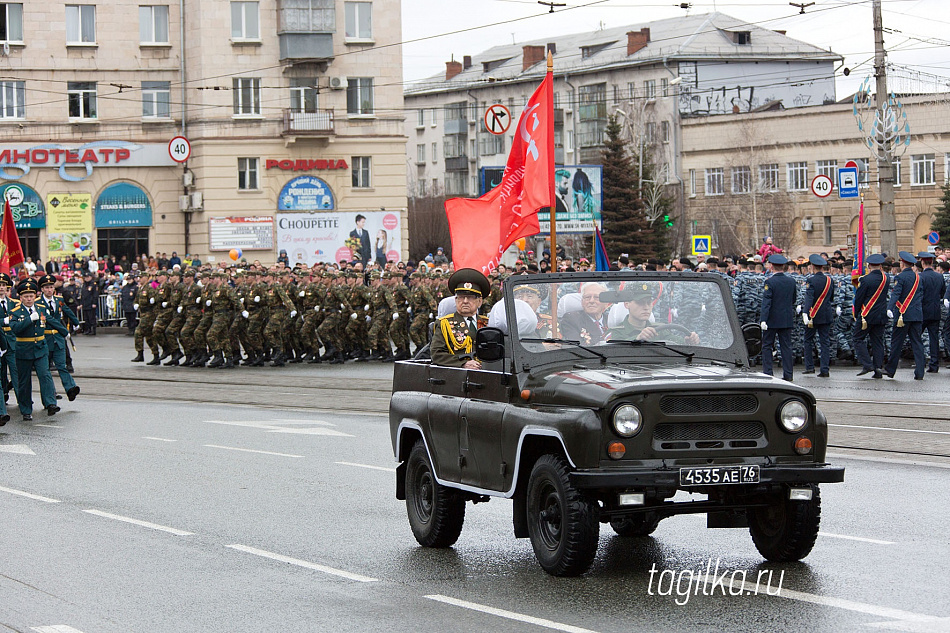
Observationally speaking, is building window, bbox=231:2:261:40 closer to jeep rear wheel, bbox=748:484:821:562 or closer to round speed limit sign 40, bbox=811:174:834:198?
round speed limit sign 40, bbox=811:174:834:198

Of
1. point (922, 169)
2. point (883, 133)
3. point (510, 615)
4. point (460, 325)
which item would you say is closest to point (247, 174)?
point (883, 133)

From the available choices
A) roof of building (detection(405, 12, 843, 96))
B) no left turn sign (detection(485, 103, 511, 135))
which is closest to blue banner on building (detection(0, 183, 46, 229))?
no left turn sign (detection(485, 103, 511, 135))

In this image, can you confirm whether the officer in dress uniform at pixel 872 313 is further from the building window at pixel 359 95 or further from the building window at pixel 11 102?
the building window at pixel 11 102

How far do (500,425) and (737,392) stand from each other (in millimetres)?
1453

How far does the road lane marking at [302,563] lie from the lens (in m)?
8.35

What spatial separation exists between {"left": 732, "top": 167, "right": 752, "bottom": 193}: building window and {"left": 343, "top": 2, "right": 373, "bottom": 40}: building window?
2873cm

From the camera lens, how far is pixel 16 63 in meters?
55.8

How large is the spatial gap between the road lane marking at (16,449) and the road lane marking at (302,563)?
6.70 metres

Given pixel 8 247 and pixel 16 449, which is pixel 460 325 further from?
pixel 8 247

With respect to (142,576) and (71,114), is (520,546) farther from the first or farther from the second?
(71,114)

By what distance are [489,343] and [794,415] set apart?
1.79 m

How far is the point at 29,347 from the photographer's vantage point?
773 inches

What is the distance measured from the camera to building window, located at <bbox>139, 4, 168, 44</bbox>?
187 feet

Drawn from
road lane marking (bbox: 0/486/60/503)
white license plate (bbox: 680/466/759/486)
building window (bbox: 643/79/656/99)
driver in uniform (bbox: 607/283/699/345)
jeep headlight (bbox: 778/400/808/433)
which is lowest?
road lane marking (bbox: 0/486/60/503)
